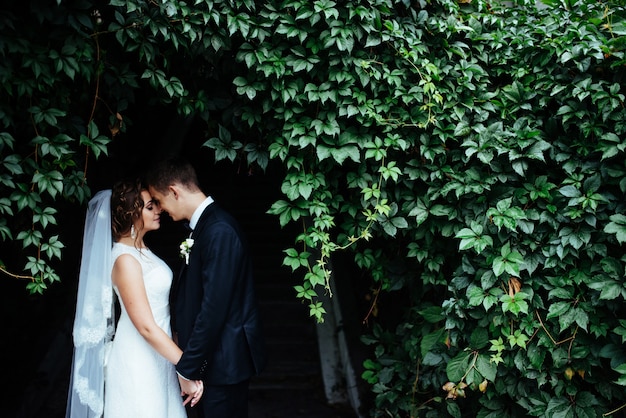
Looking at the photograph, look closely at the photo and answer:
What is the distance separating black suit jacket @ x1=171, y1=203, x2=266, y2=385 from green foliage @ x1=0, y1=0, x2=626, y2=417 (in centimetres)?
38

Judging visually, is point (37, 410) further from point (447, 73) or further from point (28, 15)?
point (447, 73)

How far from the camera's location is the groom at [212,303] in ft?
9.61

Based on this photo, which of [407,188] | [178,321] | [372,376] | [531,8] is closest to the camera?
[178,321]

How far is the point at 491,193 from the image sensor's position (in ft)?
10.4

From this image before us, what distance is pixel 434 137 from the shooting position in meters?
3.24

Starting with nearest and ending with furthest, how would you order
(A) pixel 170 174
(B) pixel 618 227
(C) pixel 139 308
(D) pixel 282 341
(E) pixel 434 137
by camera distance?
(B) pixel 618 227 → (C) pixel 139 308 → (A) pixel 170 174 → (E) pixel 434 137 → (D) pixel 282 341

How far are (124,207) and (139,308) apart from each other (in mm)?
623

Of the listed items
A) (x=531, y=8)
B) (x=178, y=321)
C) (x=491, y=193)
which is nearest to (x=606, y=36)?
(x=531, y=8)

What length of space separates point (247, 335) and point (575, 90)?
2383 millimetres

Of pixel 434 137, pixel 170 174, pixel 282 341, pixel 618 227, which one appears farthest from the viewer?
pixel 282 341

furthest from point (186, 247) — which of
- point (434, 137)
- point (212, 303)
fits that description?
point (434, 137)

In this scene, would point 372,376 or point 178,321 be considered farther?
point 372,376

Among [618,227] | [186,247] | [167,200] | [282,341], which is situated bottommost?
[618,227]

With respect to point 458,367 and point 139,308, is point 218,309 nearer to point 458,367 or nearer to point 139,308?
point 139,308
